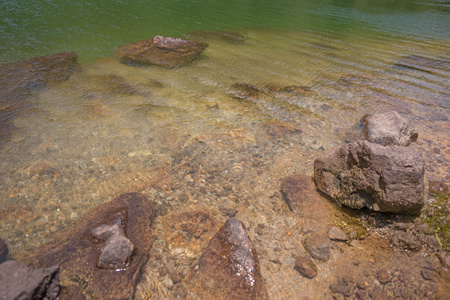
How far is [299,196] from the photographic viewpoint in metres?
4.79

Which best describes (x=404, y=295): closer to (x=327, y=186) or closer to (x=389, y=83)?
(x=327, y=186)

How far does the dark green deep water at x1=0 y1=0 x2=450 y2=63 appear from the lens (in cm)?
1259

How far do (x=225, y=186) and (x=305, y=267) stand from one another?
6.76ft

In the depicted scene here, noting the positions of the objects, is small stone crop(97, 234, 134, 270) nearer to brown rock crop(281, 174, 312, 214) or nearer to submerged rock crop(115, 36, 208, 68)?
brown rock crop(281, 174, 312, 214)

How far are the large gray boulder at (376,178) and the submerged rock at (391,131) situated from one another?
5.86 feet

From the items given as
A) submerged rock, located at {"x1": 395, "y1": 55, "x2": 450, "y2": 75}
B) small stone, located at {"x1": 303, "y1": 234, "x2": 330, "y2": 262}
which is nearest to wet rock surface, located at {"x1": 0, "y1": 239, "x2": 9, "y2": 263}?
small stone, located at {"x1": 303, "y1": 234, "x2": 330, "y2": 262}

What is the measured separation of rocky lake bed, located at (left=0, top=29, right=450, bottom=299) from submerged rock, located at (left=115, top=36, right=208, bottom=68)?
5.79ft

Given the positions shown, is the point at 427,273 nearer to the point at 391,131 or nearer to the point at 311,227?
the point at 311,227

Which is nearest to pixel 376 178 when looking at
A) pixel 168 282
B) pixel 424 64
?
pixel 168 282

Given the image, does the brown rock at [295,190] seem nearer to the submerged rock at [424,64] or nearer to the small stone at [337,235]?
the small stone at [337,235]

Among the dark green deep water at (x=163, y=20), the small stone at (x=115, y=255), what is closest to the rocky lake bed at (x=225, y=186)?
the small stone at (x=115, y=255)

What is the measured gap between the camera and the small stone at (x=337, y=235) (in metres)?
4.05

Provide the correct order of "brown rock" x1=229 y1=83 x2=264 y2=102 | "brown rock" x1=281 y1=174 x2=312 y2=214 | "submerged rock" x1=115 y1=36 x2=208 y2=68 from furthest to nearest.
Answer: "submerged rock" x1=115 y1=36 x2=208 y2=68
"brown rock" x1=229 y1=83 x2=264 y2=102
"brown rock" x1=281 y1=174 x2=312 y2=214

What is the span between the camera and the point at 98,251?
12.4 feet
